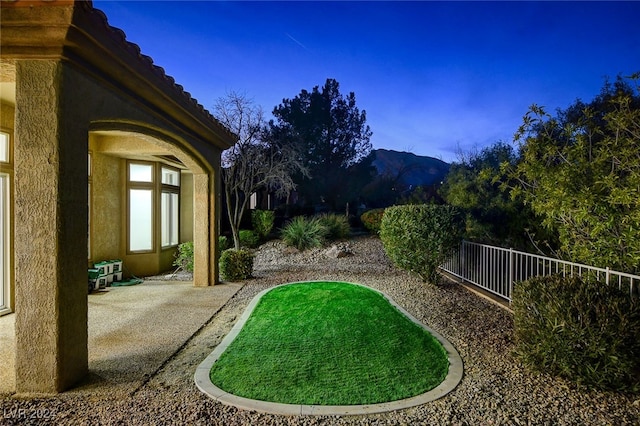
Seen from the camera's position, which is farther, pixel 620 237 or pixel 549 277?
pixel 620 237

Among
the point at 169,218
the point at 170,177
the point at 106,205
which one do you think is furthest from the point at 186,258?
the point at 170,177

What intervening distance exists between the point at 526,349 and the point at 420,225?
399 cm

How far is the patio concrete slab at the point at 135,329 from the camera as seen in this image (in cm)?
328

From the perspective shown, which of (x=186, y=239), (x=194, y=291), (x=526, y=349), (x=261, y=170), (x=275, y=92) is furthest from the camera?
(x=275, y=92)

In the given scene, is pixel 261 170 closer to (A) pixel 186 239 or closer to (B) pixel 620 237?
(A) pixel 186 239


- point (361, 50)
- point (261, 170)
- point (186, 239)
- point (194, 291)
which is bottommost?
point (194, 291)

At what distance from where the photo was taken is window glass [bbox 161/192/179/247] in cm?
962

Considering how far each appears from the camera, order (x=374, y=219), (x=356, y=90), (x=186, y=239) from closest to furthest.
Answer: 1. (x=186, y=239)
2. (x=374, y=219)
3. (x=356, y=90)

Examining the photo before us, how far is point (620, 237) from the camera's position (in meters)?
4.62

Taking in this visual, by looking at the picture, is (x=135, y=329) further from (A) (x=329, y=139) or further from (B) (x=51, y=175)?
(A) (x=329, y=139)

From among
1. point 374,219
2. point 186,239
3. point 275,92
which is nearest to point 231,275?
point 186,239

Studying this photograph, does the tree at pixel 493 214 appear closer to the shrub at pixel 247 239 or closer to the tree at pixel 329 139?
the shrub at pixel 247 239

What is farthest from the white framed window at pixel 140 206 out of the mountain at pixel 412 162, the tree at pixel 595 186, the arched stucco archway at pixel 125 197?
the mountain at pixel 412 162

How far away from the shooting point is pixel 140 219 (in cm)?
884
